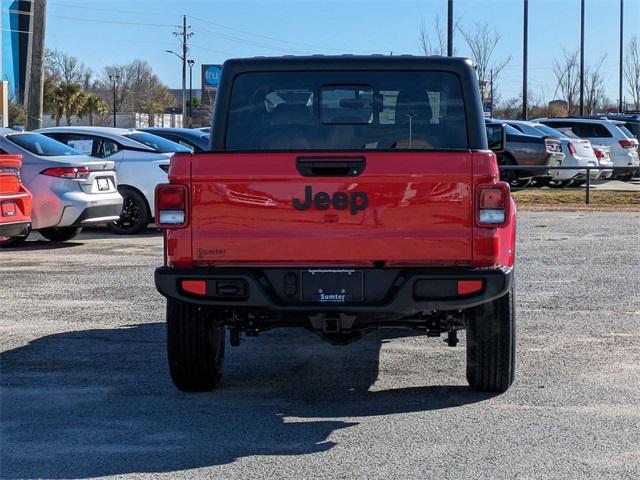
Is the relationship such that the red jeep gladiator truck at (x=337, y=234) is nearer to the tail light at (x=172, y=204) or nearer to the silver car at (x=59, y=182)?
the tail light at (x=172, y=204)

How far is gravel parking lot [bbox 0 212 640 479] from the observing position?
17.5 ft

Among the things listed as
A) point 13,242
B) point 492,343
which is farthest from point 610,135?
point 492,343

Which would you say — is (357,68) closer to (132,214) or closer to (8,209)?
(8,209)

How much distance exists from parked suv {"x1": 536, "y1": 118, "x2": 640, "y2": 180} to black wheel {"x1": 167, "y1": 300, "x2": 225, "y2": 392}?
2405 centimetres

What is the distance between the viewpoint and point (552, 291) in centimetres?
1097

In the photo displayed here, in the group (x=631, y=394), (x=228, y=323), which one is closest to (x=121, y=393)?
(x=228, y=323)

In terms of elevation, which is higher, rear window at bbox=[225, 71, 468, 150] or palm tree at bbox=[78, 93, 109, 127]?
palm tree at bbox=[78, 93, 109, 127]

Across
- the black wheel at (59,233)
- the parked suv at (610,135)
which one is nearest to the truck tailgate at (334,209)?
the black wheel at (59,233)

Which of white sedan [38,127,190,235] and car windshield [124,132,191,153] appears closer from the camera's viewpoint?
white sedan [38,127,190,235]

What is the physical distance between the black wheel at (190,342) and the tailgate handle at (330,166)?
3.49ft

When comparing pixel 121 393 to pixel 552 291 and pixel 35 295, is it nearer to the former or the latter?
pixel 35 295

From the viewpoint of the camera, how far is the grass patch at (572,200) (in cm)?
2216

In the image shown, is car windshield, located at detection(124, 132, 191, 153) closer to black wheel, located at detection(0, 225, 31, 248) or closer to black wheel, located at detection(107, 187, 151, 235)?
black wheel, located at detection(107, 187, 151, 235)

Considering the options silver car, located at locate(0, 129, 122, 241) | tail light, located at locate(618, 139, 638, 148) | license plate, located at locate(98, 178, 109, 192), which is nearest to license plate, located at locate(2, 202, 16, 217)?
silver car, located at locate(0, 129, 122, 241)
